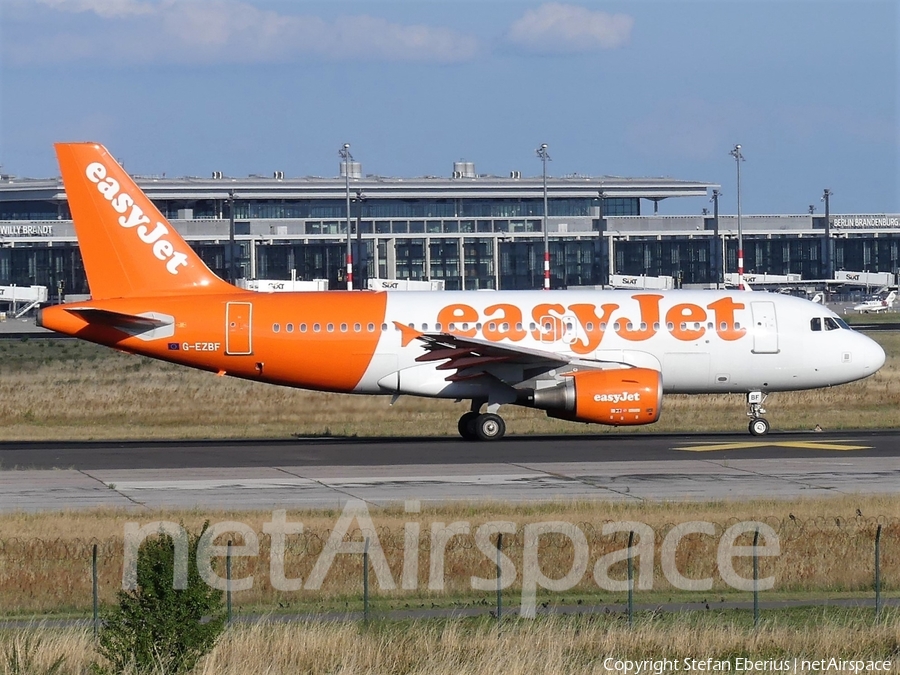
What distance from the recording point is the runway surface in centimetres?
2591

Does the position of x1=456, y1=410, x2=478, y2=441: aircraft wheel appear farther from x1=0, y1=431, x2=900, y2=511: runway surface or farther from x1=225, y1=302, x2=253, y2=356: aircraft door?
x1=225, y1=302, x2=253, y2=356: aircraft door

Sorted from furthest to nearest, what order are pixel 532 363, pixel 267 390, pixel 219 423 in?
pixel 267 390
pixel 219 423
pixel 532 363

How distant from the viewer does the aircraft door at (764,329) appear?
120 feet

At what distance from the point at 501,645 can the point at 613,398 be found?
64.5 feet

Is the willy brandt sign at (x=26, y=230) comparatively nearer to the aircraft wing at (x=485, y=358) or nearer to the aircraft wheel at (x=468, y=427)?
the aircraft wing at (x=485, y=358)

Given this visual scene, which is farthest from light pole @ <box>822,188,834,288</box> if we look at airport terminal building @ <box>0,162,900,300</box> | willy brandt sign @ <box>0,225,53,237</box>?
willy brandt sign @ <box>0,225,53,237</box>

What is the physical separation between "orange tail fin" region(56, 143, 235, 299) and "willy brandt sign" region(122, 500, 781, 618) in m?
15.4

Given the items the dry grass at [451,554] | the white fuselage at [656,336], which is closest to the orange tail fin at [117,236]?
the white fuselage at [656,336]

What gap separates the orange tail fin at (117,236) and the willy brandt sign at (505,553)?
1542cm

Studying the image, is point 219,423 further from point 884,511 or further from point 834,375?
point 884,511

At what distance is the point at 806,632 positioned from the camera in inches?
602

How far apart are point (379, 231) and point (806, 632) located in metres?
137

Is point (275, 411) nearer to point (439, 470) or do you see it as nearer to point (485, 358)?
point (485, 358)

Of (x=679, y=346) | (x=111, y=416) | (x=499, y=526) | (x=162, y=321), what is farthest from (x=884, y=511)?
(x=111, y=416)
